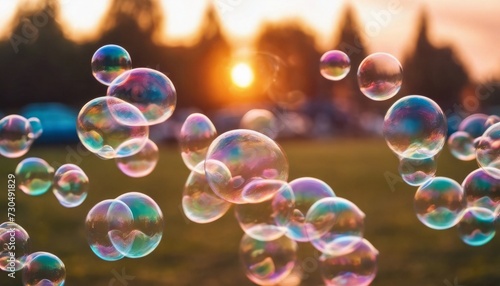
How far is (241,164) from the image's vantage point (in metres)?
4.18

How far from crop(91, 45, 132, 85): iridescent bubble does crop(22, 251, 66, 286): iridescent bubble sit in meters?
1.38

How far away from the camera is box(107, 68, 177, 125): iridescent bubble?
4.70 m

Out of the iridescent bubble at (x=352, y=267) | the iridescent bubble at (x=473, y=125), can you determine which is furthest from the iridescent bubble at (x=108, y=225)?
the iridescent bubble at (x=473, y=125)

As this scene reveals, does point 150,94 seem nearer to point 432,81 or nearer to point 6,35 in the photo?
point 6,35

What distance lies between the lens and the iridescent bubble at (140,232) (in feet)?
14.6

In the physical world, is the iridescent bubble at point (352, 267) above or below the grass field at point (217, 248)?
below

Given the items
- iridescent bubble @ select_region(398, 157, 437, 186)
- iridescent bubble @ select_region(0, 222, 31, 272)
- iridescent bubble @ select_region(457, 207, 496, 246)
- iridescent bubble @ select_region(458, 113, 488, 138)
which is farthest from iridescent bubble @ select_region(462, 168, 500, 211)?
iridescent bubble @ select_region(0, 222, 31, 272)

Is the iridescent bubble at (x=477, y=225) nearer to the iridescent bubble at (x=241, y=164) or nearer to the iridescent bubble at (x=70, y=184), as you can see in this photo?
the iridescent bubble at (x=241, y=164)

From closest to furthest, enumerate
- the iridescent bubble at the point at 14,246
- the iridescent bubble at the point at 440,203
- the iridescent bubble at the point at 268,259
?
1. the iridescent bubble at the point at 14,246
2. the iridescent bubble at the point at 268,259
3. the iridescent bubble at the point at 440,203

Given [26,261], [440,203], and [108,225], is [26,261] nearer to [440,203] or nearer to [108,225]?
[108,225]

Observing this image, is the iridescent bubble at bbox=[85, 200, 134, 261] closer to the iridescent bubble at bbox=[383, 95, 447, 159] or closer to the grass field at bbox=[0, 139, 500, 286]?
the grass field at bbox=[0, 139, 500, 286]

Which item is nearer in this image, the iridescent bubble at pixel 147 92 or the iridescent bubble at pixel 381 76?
the iridescent bubble at pixel 147 92

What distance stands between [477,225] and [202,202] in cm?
207

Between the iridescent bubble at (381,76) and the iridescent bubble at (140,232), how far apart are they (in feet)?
6.33
